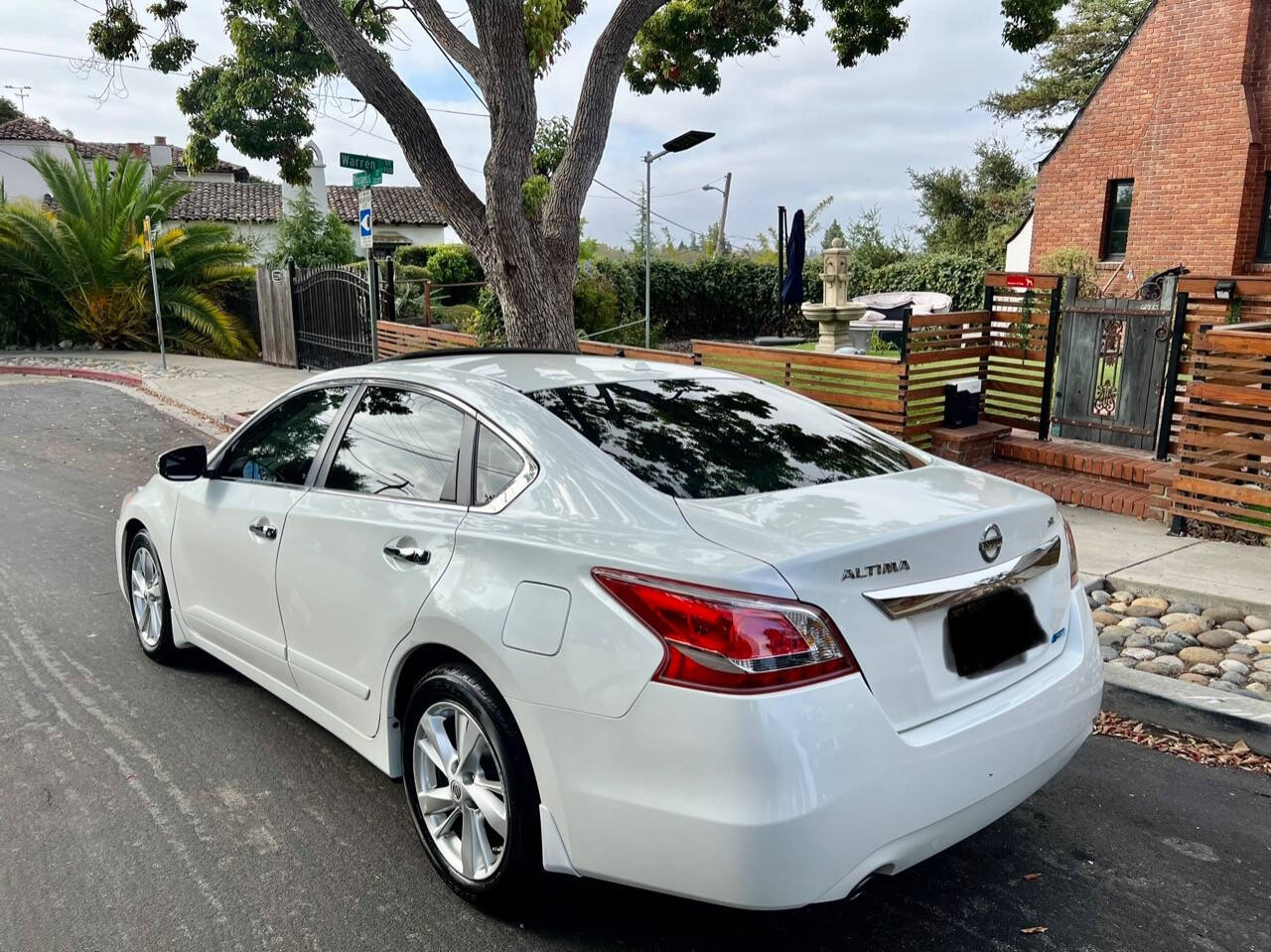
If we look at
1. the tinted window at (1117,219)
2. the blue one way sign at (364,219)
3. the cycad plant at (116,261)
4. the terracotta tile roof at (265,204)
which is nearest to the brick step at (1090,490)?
the blue one way sign at (364,219)

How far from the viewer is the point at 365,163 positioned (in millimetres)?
10883

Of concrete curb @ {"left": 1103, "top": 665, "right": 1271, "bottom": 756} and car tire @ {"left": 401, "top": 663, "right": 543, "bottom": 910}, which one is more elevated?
car tire @ {"left": 401, "top": 663, "right": 543, "bottom": 910}

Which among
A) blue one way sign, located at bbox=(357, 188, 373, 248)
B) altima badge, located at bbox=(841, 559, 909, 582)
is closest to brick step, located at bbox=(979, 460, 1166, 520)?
altima badge, located at bbox=(841, 559, 909, 582)

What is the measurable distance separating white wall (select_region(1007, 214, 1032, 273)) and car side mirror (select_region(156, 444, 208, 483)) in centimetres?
2193

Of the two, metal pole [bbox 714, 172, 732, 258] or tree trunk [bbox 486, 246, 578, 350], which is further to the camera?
metal pole [bbox 714, 172, 732, 258]

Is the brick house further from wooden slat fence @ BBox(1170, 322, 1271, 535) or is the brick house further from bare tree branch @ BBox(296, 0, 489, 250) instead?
bare tree branch @ BBox(296, 0, 489, 250)

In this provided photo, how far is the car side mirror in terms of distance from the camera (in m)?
4.08

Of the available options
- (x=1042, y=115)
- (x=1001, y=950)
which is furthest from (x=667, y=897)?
(x=1042, y=115)

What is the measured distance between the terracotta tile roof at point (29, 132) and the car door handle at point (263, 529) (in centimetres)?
5034

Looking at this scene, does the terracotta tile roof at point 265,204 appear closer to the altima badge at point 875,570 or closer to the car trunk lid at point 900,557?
the car trunk lid at point 900,557

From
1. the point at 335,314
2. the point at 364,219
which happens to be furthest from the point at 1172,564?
the point at 335,314

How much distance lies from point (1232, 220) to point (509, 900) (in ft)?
63.1

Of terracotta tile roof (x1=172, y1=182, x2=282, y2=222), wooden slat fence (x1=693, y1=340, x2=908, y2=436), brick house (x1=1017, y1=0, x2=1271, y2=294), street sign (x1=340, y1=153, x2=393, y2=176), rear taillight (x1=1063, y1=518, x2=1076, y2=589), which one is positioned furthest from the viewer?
terracotta tile roof (x1=172, y1=182, x2=282, y2=222)

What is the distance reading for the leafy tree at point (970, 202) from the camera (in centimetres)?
3072
